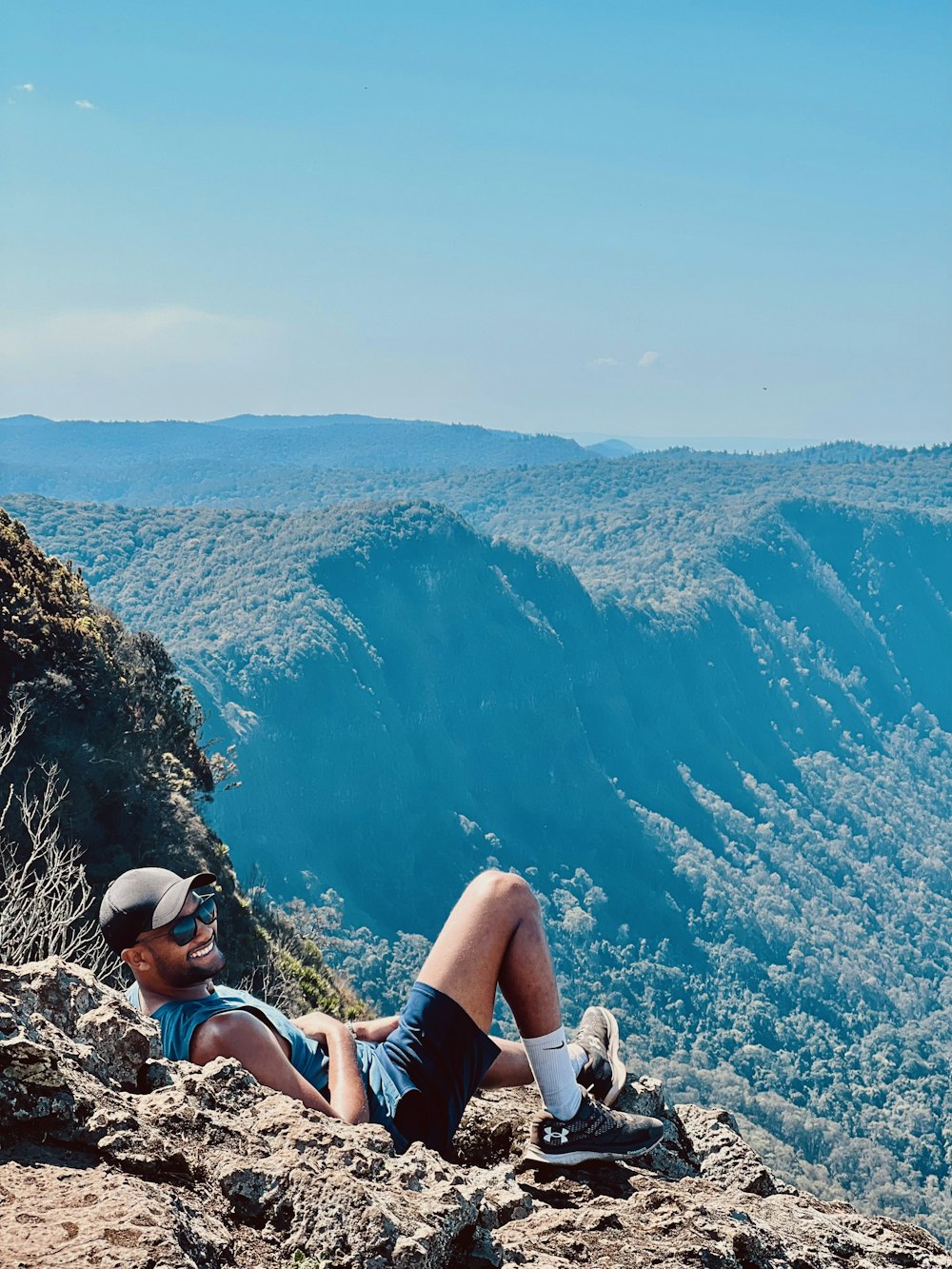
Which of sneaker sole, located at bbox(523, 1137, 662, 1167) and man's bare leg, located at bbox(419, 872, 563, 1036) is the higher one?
man's bare leg, located at bbox(419, 872, 563, 1036)

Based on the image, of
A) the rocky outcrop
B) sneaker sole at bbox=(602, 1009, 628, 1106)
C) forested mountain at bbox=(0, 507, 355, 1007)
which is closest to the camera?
the rocky outcrop

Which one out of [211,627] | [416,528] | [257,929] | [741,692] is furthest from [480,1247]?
[741,692]

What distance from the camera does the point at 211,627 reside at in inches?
4857

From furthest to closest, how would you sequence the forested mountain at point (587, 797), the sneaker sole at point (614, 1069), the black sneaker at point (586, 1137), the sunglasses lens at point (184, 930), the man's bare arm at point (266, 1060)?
the forested mountain at point (587, 797) < the sneaker sole at point (614, 1069) < the black sneaker at point (586, 1137) < the sunglasses lens at point (184, 930) < the man's bare arm at point (266, 1060)

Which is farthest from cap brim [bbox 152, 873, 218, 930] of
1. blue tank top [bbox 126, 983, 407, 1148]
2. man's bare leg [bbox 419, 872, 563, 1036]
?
man's bare leg [bbox 419, 872, 563, 1036]

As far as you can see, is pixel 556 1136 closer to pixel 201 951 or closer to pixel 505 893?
pixel 505 893

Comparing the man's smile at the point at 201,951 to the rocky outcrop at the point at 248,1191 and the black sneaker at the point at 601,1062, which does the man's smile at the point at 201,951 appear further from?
the black sneaker at the point at 601,1062

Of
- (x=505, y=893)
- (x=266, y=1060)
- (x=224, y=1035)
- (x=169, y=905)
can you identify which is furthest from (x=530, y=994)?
(x=169, y=905)

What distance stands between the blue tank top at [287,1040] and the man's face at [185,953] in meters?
0.09

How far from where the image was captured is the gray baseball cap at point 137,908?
11.7 ft

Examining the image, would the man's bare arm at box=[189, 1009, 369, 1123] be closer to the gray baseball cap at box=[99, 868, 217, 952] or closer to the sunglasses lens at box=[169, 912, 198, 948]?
the sunglasses lens at box=[169, 912, 198, 948]

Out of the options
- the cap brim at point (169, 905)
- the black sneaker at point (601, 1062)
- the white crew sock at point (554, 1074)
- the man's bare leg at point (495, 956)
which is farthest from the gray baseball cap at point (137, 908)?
the black sneaker at point (601, 1062)

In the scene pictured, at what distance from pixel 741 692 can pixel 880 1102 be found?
4220 inches

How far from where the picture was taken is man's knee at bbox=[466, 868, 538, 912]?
3.99 metres
